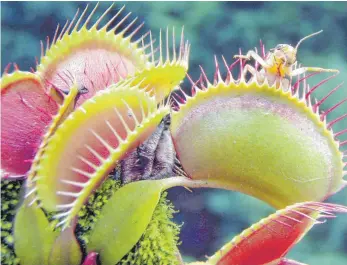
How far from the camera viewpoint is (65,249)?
505 millimetres

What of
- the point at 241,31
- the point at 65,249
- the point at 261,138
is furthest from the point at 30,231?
the point at 241,31

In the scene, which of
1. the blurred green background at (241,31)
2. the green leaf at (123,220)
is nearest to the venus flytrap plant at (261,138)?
the green leaf at (123,220)

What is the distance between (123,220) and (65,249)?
0.21 feet

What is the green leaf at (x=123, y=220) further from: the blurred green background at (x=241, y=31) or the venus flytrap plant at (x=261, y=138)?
A: the blurred green background at (x=241, y=31)

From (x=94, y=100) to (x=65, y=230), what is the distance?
133mm

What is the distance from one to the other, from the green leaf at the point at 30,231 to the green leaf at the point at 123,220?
46 mm

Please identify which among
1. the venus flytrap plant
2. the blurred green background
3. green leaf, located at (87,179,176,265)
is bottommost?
green leaf, located at (87,179,176,265)

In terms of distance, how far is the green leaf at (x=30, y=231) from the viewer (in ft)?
1.62

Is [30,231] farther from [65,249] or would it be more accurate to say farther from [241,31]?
[241,31]

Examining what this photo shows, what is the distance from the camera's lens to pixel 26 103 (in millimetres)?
505

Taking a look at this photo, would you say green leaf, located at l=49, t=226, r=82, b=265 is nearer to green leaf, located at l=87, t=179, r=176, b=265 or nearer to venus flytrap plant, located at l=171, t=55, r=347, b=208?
green leaf, located at l=87, t=179, r=176, b=265

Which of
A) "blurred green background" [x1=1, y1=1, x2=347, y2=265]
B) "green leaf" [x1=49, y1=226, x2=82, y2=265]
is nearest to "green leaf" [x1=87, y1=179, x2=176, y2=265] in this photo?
"green leaf" [x1=49, y1=226, x2=82, y2=265]

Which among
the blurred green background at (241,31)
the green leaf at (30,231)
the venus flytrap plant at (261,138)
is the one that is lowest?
the green leaf at (30,231)

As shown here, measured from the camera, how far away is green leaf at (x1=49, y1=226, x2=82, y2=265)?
50 centimetres
